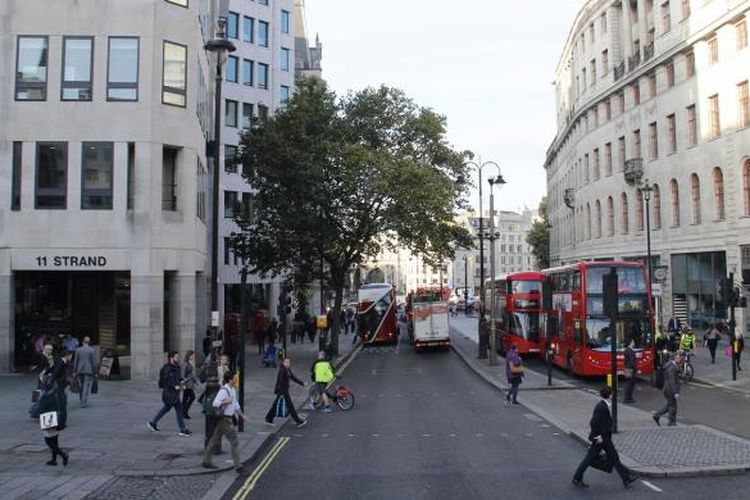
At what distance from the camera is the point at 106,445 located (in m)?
14.3

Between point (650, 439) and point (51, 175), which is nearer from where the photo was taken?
point (650, 439)

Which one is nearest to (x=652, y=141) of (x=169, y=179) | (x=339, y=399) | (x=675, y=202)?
(x=675, y=202)

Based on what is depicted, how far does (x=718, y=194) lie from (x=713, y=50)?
8182 millimetres

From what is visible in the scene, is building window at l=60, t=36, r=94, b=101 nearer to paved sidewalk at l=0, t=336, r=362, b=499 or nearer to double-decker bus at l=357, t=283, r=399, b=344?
paved sidewalk at l=0, t=336, r=362, b=499

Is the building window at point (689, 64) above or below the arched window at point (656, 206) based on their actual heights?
above

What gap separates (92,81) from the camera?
2636cm

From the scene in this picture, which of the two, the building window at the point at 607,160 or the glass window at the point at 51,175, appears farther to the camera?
the building window at the point at 607,160

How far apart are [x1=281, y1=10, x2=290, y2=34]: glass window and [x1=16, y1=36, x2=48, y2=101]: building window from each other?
3719 cm

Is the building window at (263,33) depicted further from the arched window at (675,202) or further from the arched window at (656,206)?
the arched window at (675,202)

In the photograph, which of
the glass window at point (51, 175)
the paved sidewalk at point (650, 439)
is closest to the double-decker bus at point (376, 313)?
the paved sidewalk at point (650, 439)

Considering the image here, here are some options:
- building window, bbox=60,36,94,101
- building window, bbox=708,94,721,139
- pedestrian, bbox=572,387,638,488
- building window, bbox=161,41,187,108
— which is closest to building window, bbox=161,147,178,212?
building window, bbox=161,41,187,108

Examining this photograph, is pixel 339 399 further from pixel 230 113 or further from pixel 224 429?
pixel 230 113

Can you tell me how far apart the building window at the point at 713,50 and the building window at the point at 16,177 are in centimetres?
3593

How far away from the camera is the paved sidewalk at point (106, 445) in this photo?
11320 millimetres
